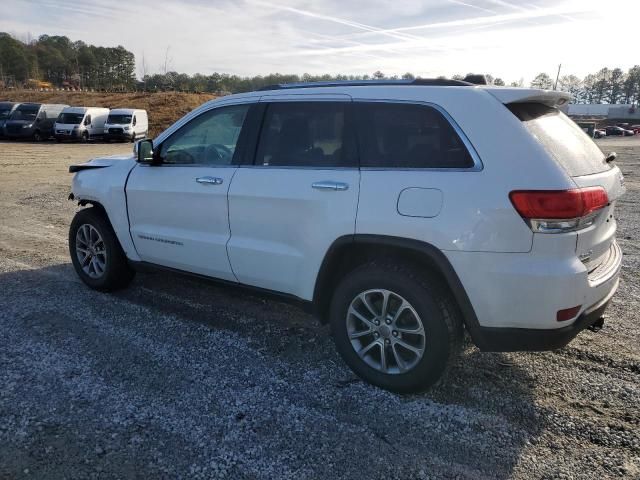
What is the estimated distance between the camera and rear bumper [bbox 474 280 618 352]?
9.25ft

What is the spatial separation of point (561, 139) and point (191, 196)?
8.71 ft

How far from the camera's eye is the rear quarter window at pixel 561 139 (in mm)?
2871

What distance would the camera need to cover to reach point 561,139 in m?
3.03

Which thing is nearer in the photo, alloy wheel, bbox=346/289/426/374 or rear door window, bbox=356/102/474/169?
rear door window, bbox=356/102/474/169

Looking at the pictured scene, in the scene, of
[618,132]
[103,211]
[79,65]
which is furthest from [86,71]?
[103,211]

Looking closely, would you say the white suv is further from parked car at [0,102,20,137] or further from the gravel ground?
parked car at [0,102,20,137]

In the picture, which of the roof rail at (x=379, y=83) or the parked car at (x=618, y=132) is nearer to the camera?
the roof rail at (x=379, y=83)

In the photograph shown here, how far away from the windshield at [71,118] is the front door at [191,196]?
27.4 meters

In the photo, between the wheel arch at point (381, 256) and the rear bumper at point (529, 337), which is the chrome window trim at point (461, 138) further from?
the rear bumper at point (529, 337)

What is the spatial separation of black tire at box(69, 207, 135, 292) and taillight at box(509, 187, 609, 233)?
142 inches

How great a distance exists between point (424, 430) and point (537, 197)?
1.42 m

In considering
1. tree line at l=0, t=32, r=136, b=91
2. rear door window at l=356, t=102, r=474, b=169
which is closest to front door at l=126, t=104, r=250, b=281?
rear door window at l=356, t=102, r=474, b=169

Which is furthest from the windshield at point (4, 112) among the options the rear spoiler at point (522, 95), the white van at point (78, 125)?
the rear spoiler at point (522, 95)

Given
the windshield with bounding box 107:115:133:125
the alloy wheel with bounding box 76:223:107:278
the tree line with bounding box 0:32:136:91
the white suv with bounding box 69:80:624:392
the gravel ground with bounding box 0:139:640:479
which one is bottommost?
the gravel ground with bounding box 0:139:640:479
